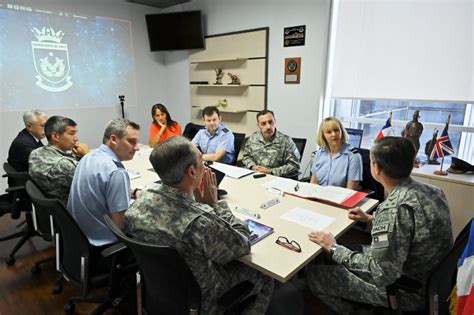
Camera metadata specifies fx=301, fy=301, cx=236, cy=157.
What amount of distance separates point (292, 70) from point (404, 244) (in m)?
2.83

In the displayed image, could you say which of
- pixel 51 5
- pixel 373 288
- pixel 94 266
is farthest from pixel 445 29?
pixel 51 5

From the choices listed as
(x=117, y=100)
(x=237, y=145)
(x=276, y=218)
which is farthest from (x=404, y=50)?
(x=117, y=100)

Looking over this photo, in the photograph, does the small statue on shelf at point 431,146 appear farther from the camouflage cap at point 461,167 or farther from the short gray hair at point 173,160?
A: the short gray hair at point 173,160

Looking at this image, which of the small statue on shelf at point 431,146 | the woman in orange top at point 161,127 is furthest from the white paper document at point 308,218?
the woman in orange top at point 161,127

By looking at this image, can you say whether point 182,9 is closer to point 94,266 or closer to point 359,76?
point 359,76

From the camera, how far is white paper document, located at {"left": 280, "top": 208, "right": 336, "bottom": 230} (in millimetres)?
1604

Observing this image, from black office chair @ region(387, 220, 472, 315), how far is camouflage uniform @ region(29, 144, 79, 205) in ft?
6.39

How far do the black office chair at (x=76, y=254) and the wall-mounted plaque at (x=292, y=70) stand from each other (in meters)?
2.91

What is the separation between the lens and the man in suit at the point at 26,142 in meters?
2.60

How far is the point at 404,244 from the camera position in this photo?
1254mm

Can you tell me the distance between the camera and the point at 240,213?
1762 mm

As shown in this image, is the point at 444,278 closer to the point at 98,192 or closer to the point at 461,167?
the point at 98,192

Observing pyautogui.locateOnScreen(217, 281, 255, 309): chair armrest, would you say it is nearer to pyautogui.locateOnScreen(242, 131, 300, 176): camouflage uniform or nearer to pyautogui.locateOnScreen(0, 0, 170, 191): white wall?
pyautogui.locateOnScreen(242, 131, 300, 176): camouflage uniform

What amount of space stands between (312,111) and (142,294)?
2.89m
